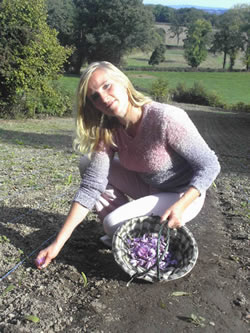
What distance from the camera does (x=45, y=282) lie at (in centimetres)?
217

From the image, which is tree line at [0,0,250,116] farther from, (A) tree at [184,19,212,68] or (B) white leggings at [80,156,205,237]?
(B) white leggings at [80,156,205,237]

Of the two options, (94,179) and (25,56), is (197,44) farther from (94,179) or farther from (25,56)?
(94,179)

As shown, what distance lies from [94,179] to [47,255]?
52 cm


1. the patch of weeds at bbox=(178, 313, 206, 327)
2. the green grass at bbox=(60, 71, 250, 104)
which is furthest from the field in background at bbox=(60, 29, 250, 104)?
the patch of weeds at bbox=(178, 313, 206, 327)

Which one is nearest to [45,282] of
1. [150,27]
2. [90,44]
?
[90,44]

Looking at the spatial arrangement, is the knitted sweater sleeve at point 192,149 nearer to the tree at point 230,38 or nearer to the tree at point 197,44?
the tree at point 230,38

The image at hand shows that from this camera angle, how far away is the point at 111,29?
3578 centimetres

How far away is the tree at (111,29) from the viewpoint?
3562cm

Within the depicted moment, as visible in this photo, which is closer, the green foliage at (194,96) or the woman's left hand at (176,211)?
the woman's left hand at (176,211)

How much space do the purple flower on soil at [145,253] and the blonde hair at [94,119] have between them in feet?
2.01

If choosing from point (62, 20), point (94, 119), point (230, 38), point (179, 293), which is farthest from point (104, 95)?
point (230, 38)

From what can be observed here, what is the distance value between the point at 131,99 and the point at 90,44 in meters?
35.3

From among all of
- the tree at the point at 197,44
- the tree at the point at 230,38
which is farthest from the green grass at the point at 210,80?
the tree at the point at 197,44

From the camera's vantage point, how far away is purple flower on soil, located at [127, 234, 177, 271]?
2197 mm
